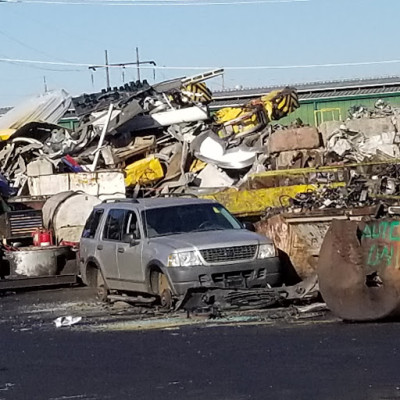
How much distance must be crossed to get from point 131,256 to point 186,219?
1.14m

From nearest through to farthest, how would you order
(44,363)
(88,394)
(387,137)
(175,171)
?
1. (88,394)
2. (44,363)
3. (387,137)
4. (175,171)

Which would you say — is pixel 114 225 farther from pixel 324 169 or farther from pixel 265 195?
pixel 324 169

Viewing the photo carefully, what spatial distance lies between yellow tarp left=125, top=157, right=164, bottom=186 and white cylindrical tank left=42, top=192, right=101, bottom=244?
3567 mm

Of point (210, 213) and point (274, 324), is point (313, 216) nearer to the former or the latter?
point (210, 213)

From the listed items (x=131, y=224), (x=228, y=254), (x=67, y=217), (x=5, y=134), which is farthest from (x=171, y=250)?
(x=5, y=134)

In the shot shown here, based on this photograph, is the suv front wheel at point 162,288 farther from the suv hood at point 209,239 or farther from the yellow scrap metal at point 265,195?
the yellow scrap metal at point 265,195

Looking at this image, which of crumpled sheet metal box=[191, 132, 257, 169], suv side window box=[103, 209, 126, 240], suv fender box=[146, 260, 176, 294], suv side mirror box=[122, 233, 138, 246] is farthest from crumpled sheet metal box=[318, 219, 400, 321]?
crumpled sheet metal box=[191, 132, 257, 169]

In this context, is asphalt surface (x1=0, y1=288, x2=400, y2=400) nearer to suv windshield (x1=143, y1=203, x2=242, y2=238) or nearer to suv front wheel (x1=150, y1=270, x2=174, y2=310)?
suv front wheel (x1=150, y1=270, x2=174, y2=310)

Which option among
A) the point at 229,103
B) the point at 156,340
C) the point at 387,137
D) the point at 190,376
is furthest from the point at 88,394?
the point at 229,103

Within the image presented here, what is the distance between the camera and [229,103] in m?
52.0

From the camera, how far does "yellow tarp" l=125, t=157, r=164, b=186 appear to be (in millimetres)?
26422

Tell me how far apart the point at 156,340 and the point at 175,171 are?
14004 millimetres

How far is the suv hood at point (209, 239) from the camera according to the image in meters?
15.7

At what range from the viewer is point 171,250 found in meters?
15.6
